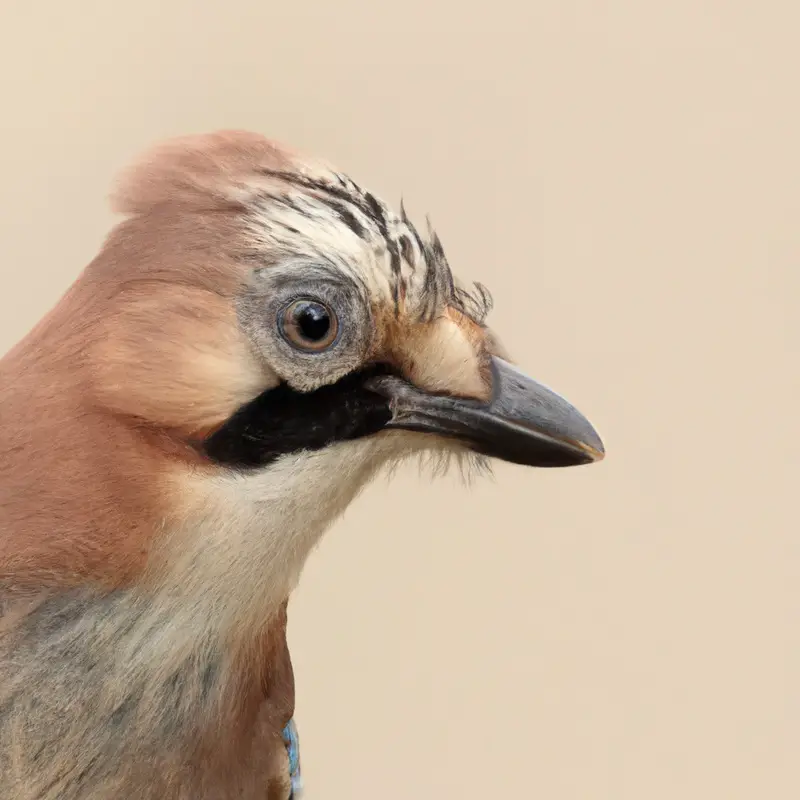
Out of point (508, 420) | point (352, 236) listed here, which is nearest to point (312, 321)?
point (352, 236)

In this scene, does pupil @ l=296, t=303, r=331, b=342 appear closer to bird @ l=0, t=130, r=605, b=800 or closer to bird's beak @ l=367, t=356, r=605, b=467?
bird @ l=0, t=130, r=605, b=800

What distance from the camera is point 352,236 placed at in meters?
1.41

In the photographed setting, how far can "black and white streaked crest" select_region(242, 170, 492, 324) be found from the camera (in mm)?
1381

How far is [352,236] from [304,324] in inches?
5.9

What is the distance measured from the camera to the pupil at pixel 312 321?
135 cm

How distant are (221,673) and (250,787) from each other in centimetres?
32

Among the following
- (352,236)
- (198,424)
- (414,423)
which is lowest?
(198,424)

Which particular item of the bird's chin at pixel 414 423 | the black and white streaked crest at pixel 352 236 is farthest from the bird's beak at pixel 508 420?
the black and white streaked crest at pixel 352 236

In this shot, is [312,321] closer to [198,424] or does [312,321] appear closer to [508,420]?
[198,424]

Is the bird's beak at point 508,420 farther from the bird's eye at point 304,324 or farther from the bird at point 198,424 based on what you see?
the bird's eye at point 304,324

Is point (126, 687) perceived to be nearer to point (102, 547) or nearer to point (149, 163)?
point (102, 547)

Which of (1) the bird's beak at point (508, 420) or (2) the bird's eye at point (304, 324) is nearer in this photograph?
(2) the bird's eye at point (304, 324)

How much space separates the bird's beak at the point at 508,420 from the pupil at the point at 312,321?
0.14 metres

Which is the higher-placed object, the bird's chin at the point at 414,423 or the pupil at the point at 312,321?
the pupil at the point at 312,321
